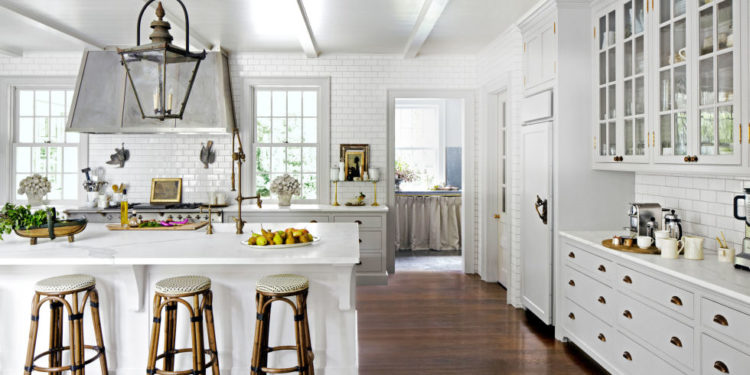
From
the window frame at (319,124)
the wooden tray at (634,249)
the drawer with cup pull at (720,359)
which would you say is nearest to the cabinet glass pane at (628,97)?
the wooden tray at (634,249)

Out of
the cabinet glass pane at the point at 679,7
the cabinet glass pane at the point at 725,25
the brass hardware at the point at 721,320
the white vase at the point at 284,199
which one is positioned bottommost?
the brass hardware at the point at 721,320

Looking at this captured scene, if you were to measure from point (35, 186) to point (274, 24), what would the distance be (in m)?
3.85

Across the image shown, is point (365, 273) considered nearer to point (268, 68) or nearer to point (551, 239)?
point (551, 239)

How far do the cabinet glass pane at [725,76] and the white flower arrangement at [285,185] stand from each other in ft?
14.9

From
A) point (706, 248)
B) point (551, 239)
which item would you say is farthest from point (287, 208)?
point (706, 248)

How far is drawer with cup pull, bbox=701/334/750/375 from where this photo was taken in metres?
2.18

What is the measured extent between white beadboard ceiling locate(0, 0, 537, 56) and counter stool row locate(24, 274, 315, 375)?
2.50 m

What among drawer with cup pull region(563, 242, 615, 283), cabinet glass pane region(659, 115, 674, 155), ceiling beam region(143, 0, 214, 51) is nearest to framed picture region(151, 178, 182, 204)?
ceiling beam region(143, 0, 214, 51)

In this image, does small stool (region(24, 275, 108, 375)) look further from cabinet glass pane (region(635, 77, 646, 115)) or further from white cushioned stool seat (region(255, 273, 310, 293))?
cabinet glass pane (region(635, 77, 646, 115))

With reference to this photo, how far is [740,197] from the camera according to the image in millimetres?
2682

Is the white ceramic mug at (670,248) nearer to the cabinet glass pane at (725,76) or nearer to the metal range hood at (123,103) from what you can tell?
the cabinet glass pane at (725,76)

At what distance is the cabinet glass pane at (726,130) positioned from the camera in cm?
254

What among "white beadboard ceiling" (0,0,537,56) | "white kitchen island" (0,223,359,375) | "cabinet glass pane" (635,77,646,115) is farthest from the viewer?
"white beadboard ceiling" (0,0,537,56)

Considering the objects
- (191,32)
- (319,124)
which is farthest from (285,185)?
(191,32)
